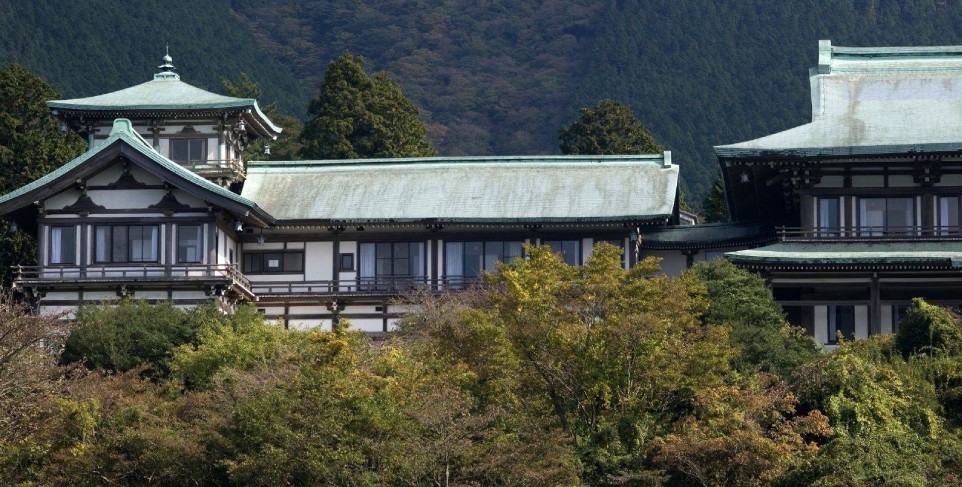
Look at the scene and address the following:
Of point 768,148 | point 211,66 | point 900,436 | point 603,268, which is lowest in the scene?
point 900,436

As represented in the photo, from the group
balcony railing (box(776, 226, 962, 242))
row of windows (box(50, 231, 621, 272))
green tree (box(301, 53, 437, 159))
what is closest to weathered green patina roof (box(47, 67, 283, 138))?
green tree (box(301, 53, 437, 159))

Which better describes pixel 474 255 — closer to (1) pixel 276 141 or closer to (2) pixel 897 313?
(2) pixel 897 313

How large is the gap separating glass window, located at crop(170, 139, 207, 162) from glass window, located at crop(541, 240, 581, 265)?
11.7 meters

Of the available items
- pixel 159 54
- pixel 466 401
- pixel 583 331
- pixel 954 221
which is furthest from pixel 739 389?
pixel 159 54

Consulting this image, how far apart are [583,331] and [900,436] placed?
6.42m

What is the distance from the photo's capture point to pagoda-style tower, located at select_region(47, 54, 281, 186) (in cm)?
5497

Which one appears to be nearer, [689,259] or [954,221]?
[954,221]

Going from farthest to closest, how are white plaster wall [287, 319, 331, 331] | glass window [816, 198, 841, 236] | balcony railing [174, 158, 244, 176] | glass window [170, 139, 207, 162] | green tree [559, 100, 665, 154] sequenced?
green tree [559, 100, 665, 154] < glass window [170, 139, 207, 162] < balcony railing [174, 158, 244, 176] < white plaster wall [287, 319, 331, 331] < glass window [816, 198, 841, 236]

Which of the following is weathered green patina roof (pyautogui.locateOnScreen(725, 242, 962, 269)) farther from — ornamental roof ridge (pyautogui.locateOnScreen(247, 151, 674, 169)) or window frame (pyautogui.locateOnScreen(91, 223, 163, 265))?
window frame (pyautogui.locateOnScreen(91, 223, 163, 265))

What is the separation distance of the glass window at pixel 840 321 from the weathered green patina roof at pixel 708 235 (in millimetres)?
4720

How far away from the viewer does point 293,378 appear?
35.8m

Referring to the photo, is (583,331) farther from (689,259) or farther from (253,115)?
(253,115)

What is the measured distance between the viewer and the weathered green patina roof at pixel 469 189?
50531 mm

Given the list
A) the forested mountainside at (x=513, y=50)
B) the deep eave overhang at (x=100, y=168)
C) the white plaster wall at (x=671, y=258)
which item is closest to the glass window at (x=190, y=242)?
the deep eave overhang at (x=100, y=168)
